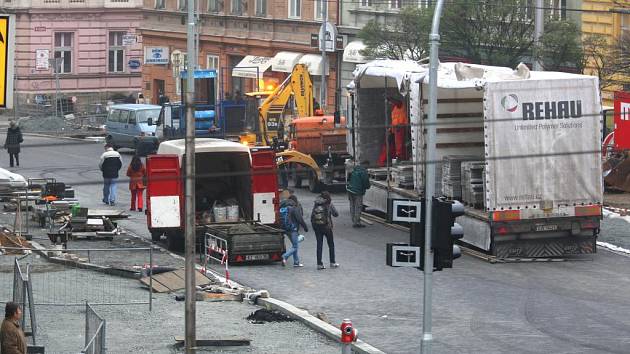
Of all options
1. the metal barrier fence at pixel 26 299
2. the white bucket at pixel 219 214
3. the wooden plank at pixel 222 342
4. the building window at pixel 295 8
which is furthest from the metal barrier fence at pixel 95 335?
the building window at pixel 295 8

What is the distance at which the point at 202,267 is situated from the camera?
2756 centimetres

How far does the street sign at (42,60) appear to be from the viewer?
2569 inches

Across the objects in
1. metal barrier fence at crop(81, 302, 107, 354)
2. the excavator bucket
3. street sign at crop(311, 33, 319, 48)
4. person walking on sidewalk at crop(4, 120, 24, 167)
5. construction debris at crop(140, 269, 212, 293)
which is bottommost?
construction debris at crop(140, 269, 212, 293)

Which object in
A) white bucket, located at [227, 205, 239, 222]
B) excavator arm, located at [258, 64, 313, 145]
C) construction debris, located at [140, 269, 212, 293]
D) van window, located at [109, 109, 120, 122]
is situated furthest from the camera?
van window, located at [109, 109, 120, 122]

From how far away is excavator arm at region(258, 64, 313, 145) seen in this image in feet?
148

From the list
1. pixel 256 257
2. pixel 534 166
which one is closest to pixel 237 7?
pixel 256 257

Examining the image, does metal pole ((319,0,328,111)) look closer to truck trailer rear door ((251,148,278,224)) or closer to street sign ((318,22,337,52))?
street sign ((318,22,337,52))

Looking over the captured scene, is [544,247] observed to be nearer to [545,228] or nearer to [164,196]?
[545,228]

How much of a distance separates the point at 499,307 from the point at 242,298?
13.8ft

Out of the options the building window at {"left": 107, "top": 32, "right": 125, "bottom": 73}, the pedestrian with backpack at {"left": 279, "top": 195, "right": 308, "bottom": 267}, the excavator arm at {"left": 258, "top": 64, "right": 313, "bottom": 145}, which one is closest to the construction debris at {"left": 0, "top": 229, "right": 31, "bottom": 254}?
the pedestrian with backpack at {"left": 279, "top": 195, "right": 308, "bottom": 267}

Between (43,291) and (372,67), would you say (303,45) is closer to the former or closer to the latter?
(372,67)

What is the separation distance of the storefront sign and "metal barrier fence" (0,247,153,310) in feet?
127

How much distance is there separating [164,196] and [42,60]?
37219 millimetres

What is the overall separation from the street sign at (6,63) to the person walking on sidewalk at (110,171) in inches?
771
